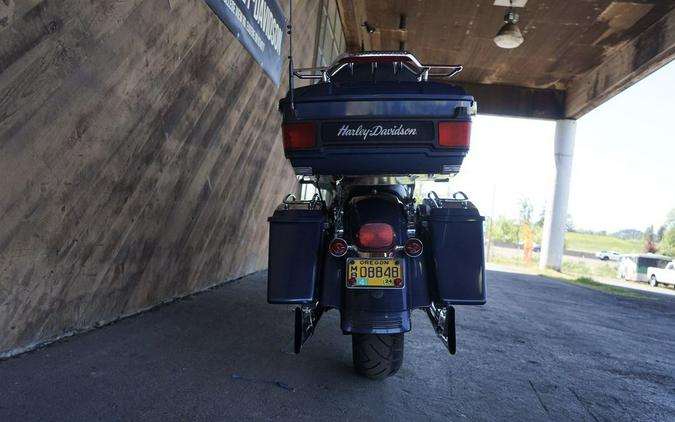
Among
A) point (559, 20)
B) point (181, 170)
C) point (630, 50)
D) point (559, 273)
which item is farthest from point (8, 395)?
point (559, 273)

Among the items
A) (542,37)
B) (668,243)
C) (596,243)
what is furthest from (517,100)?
(596,243)

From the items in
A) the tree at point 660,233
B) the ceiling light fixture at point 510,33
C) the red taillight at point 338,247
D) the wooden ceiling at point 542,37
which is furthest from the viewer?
the tree at point 660,233

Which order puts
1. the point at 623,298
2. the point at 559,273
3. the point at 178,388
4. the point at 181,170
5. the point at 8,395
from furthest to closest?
the point at 559,273, the point at 623,298, the point at 181,170, the point at 178,388, the point at 8,395

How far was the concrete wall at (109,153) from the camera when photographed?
2.75 metres

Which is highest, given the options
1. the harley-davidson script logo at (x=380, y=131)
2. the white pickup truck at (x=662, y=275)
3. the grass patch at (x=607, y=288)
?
the harley-davidson script logo at (x=380, y=131)

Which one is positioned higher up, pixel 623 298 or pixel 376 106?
pixel 376 106

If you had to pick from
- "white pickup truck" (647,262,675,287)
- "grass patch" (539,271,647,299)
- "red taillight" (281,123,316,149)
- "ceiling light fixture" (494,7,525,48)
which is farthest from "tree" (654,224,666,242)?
"red taillight" (281,123,316,149)

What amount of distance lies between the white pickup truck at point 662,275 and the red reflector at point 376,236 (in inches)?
1263

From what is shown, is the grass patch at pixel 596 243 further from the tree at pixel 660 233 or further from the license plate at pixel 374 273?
the license plate at pixel 374 273

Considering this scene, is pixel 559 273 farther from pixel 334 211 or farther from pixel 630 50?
pixel 334 211

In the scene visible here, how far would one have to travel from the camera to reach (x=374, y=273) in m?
3.00

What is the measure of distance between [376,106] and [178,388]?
6.70 ft

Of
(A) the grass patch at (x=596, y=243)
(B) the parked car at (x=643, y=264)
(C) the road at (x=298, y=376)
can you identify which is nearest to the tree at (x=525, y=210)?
(A) the grass patch at (x=596, y=243)

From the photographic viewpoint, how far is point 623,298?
1076 cm
